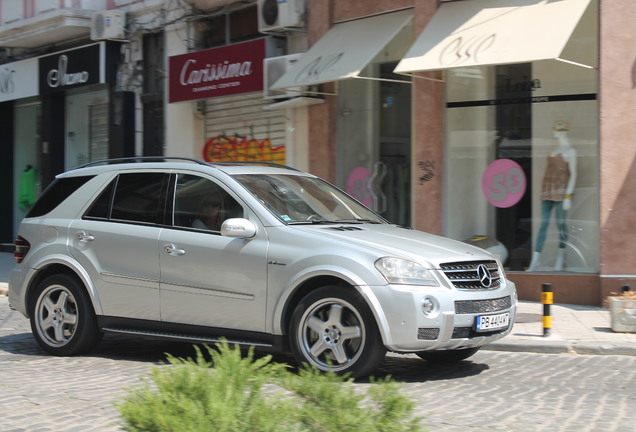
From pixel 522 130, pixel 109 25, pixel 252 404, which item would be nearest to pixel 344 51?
pixel 522 130

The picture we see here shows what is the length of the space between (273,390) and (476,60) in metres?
8.82

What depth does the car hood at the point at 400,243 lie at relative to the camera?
6646 mm

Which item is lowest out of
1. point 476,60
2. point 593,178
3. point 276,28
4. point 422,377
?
point 422,377

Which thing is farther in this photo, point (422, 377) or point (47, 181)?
point (47, 181)

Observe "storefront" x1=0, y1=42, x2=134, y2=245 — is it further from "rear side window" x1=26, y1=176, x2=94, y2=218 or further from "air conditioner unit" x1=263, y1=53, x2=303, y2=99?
"rear side window" x1=26, y1=176, x2=94, y2=218

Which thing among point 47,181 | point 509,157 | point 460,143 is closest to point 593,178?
point 509,157

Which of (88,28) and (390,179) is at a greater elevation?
(88,28)

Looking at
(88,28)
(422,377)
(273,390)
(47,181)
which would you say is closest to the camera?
(273,390)

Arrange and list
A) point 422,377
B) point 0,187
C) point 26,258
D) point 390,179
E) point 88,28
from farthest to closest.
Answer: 1. point 0,187
2. point 88,28
3. point 390,179
4. point 26,258
5. point 422,377

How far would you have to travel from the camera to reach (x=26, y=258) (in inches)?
336

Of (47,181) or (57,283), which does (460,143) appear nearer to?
(57,283)

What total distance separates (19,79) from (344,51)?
36.3 ft

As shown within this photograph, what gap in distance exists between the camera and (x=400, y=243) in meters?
→ 6.89

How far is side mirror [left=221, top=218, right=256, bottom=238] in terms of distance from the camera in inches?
277
